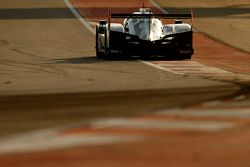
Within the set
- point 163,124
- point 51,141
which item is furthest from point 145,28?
point 51,141

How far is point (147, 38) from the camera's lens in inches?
1294

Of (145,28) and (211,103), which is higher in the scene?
(145,28)

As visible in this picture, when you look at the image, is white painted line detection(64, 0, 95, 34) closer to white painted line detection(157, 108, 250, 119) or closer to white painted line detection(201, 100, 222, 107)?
white painted line detection(201, 100, 222, 107)

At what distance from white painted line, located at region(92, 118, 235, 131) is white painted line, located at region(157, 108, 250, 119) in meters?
0.99

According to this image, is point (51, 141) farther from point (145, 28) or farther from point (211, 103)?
point (145, 28)

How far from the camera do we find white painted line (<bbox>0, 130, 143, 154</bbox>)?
1150cm

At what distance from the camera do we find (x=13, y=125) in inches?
569

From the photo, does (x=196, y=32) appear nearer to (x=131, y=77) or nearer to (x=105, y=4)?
(x=105, y=4)

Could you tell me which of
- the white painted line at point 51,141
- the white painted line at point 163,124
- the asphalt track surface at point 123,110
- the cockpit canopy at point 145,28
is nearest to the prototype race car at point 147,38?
the cockpit canopy at point 145,28

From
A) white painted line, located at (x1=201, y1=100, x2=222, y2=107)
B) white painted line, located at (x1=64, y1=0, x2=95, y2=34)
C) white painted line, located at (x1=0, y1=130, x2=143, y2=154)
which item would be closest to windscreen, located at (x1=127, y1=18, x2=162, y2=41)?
white painted line, located at (x1=64, y1=0, x2=95, y2=34)

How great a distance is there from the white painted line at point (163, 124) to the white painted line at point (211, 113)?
3.24ft

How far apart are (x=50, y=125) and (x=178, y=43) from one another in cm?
1919

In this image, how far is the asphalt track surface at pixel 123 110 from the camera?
11070 millimetres

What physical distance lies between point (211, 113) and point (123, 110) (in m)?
1.80
